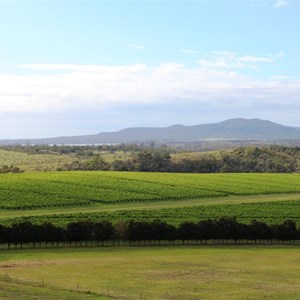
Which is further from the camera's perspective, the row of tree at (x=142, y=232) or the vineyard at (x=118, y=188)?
the vineyard at (x=118, y=188)

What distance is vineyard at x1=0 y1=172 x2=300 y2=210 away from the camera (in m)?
89.8

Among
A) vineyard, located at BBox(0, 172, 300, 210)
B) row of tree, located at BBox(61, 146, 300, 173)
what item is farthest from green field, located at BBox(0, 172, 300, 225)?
row of tree, located at BBox(61, 146, 300, 173)

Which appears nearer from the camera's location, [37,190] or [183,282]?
[183,282]

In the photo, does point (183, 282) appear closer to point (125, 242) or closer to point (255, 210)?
point (125, 242)

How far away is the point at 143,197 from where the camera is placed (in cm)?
9581

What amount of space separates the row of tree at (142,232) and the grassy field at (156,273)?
7.24 ft

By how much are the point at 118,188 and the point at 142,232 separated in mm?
37894

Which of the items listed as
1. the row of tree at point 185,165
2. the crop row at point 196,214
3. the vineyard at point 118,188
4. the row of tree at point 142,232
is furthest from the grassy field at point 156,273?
the row of tree at point 185,165

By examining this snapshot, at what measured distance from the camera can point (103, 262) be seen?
54.1 meters

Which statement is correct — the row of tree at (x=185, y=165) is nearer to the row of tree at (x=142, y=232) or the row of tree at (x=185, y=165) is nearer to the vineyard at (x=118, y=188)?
the vineyard at (x=118, y=188)

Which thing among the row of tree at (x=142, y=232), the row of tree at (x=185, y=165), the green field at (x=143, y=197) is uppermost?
the row of tree at (x=185, y=165)

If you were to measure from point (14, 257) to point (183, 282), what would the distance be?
2129 centimetres

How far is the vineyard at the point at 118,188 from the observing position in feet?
294

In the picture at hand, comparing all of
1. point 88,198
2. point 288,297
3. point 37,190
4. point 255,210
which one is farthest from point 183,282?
point 37,190
